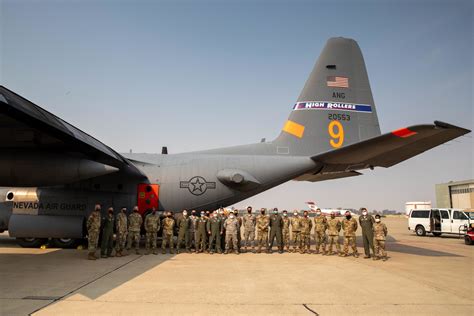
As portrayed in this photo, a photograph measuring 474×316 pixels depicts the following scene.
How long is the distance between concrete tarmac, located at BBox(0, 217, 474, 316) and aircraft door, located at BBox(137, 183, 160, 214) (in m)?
2.60

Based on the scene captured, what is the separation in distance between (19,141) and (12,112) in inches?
163

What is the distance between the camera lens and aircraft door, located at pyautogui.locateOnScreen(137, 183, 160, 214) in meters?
13.2

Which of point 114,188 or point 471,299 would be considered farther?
point 114,188

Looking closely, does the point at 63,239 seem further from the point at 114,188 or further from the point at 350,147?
the point at 350,147

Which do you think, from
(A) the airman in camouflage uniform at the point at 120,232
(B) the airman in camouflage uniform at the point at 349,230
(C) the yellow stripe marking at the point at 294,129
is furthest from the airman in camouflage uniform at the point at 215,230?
(C) the yellow stripe marking at the point at 294,129

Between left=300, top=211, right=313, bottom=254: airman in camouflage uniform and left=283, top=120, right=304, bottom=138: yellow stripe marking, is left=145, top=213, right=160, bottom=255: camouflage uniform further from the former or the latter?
left=283, top=120, right=304, bottom=138: yellow stripe marking

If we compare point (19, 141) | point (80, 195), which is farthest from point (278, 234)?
point (19, 141)

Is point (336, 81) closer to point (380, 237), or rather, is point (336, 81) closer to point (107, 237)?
point (380, 237)

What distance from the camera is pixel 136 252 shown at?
38.2ft

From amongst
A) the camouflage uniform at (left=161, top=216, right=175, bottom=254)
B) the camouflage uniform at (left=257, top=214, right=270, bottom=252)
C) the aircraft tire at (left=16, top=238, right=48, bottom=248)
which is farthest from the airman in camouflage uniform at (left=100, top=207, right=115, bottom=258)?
the camouflage uniform at (left=257, top=214, right=270, bottom=252)

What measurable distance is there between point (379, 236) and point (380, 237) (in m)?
0.04

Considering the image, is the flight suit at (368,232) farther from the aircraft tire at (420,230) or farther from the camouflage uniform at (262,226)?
the aircraft tire at (420,230)

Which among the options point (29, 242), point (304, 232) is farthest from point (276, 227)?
point (29, 242)

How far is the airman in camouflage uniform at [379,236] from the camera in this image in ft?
36.8
